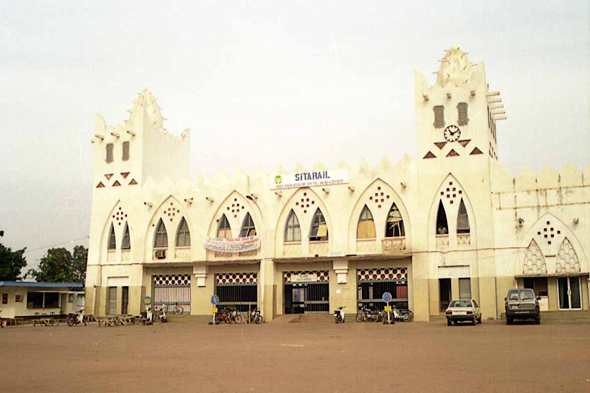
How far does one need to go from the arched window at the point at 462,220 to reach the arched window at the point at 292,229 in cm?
953

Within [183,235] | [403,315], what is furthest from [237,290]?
[403,315]

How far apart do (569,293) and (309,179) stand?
611 inches

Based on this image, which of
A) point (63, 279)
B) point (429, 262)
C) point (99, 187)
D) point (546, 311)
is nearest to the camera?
point (546, 311)

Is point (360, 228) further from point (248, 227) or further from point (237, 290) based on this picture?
point (237, 290)

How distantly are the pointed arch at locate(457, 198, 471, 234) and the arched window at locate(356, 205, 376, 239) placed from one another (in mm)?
4825

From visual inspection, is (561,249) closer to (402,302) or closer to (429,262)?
(429,262)

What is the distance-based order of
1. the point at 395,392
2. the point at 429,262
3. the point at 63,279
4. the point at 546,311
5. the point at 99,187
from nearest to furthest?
the point at 395,392
the point at 546,311
the point at 429,262
the point at 99,187
the point at 63,279

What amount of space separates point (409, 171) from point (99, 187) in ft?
72.3

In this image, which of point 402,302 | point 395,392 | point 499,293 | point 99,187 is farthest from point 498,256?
point 99,187

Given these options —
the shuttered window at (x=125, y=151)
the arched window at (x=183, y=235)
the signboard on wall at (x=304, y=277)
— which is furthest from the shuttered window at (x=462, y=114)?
the shuttered window at (x=125, y=151)

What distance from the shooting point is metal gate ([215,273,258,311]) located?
37594 mm

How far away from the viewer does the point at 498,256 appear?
104 ft

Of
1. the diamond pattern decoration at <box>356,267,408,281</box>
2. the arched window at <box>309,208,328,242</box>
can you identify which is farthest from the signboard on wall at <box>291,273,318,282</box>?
the diamond pattern decoration at <box>356,267,408,281</box>

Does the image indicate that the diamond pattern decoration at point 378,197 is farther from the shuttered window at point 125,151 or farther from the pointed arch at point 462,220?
the shuttered window at point 125,151
